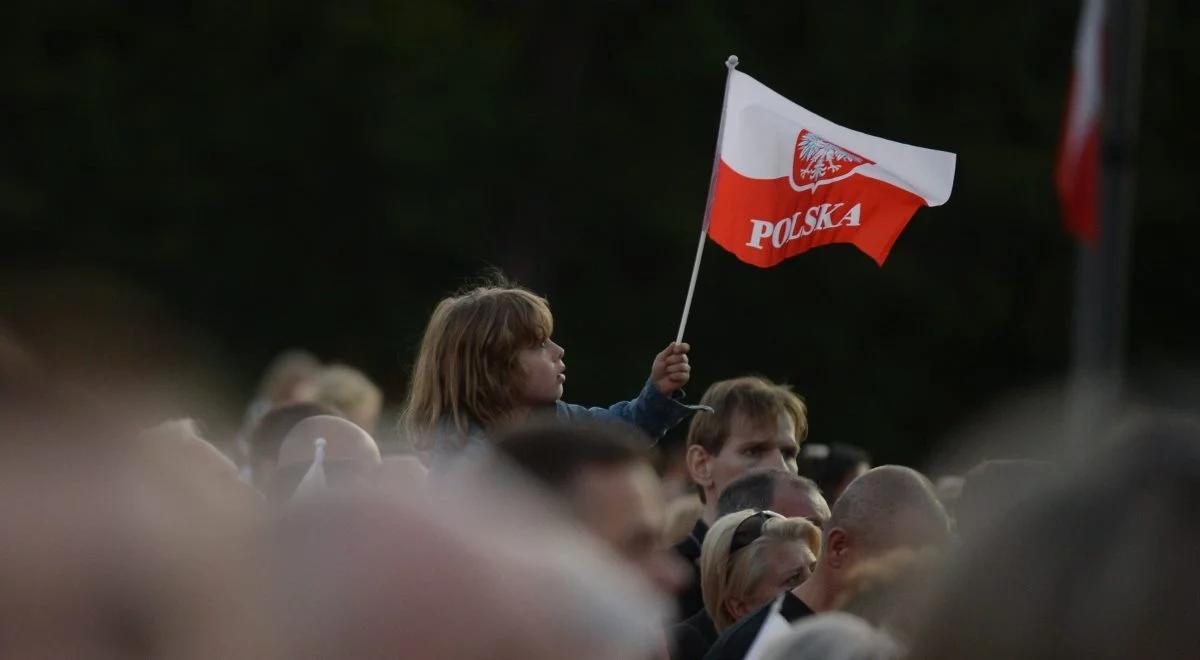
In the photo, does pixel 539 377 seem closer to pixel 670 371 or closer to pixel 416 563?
pixel 670 371

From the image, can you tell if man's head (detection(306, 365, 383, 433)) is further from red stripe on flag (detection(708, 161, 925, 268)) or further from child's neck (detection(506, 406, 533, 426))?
child's neck (detection(506, 406, 533, 426))

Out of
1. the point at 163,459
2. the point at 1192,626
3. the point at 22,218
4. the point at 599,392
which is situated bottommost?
the point at 1192,626

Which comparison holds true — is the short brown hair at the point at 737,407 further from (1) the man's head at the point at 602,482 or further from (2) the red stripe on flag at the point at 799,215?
(1) the man's head at the point at 602,482

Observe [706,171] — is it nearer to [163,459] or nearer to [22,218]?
[22,218]

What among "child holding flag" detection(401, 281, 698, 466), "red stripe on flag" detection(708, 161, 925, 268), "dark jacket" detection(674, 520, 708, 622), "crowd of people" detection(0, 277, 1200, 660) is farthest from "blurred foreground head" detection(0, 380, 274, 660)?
"red stripe on flag" detection(708, 161, 925, 268)

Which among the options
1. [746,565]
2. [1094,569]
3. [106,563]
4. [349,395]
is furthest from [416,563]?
[349,395]

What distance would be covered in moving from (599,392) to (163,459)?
649 inches

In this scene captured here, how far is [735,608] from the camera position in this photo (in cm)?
436

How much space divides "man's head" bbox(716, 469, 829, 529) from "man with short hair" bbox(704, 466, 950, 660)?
0.92 meters

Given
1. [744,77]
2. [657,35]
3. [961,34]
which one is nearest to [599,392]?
[657,35]

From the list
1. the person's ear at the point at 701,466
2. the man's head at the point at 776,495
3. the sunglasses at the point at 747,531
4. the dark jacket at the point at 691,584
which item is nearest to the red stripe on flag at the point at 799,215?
the man's head at the point at 776,495

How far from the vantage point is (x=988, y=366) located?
18875 millimetres

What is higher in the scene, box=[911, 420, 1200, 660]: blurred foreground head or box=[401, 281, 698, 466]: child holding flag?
box=[401, 281, 698, 466]: child holding flag

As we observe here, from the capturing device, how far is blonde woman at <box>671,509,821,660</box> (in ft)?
14.2
